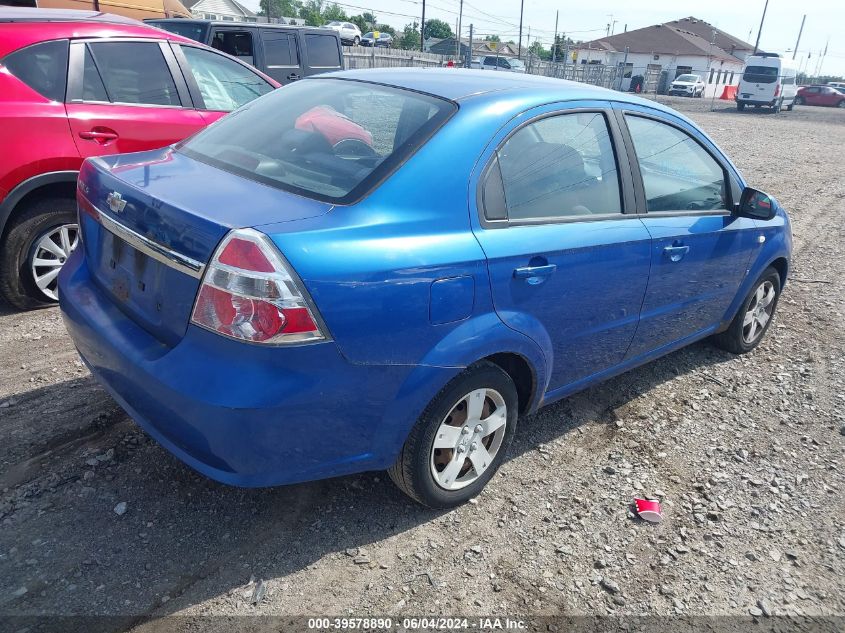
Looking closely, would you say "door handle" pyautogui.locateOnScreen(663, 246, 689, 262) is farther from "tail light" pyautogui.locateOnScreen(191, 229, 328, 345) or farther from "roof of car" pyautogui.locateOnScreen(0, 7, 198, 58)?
"roof of car" pyautogui.locateOnScreen(0, 7, 198, 58)

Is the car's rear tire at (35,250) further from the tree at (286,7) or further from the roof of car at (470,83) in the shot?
the tree at (286,7)

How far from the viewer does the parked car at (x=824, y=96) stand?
49531 millimetres

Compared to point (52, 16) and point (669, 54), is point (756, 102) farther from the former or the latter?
point (52, 16)

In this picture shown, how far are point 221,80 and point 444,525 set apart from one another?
14.2ft

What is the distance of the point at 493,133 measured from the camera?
110 inches

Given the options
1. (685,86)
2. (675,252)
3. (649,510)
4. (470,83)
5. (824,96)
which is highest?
(470,83)

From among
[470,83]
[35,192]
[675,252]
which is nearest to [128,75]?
[35,192]

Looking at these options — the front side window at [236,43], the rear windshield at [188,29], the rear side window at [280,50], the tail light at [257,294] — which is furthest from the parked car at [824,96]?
the tail light at [257,294]

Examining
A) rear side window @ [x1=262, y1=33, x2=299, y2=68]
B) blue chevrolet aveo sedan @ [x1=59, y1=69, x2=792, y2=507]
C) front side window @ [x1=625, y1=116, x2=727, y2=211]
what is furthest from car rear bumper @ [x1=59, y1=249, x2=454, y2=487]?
rear side window @ [x1=262, y1=33, x2=299, y2=68]

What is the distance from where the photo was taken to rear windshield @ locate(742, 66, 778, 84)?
3594cm

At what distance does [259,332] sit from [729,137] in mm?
21225

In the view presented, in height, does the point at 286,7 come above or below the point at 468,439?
above

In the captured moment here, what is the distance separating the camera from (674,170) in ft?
12.4

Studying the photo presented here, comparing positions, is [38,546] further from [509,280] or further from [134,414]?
[509,280]
